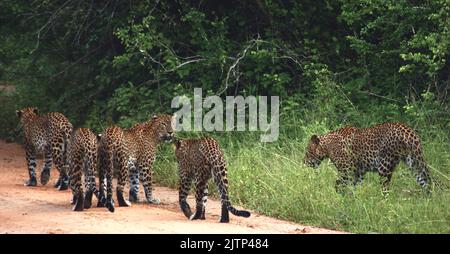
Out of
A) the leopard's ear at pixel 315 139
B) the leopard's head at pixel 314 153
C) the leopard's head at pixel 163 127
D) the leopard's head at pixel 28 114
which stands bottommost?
the leopard's head at pixel 314 153

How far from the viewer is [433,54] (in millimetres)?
14742

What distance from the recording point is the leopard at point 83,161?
11578 millimetres

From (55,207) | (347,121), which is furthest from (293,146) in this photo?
(55,207)

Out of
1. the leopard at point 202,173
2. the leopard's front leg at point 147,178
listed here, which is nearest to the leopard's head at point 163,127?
the leopard's front leg at point 147,178

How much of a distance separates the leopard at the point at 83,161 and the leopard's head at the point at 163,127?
110 cm

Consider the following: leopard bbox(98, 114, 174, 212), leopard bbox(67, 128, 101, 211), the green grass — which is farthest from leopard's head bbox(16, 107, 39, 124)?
leopard bbox(67, 128, 101, 211)

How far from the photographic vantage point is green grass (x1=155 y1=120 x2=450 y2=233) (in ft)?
34.3

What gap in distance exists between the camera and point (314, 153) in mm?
12617

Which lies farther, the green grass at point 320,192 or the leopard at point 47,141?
the leopard at point 47,141

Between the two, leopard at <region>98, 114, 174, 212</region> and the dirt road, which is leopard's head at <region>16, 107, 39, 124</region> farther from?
leopard at <region>98, 114, 174, 212</region>

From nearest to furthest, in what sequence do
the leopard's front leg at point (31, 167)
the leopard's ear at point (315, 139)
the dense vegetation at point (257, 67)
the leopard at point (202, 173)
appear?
the leopard at point (202, 173) → the leopard's ear at point (315, 139) → the dense vegetation at point (257, 67) → the leopard's front leg at point (31, 167)

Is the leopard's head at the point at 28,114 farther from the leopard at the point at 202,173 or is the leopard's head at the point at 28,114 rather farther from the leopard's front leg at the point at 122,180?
the leopard at the point at 202,173

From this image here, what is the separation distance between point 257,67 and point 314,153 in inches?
134

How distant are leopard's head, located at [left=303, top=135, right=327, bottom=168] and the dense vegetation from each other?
19 cm
